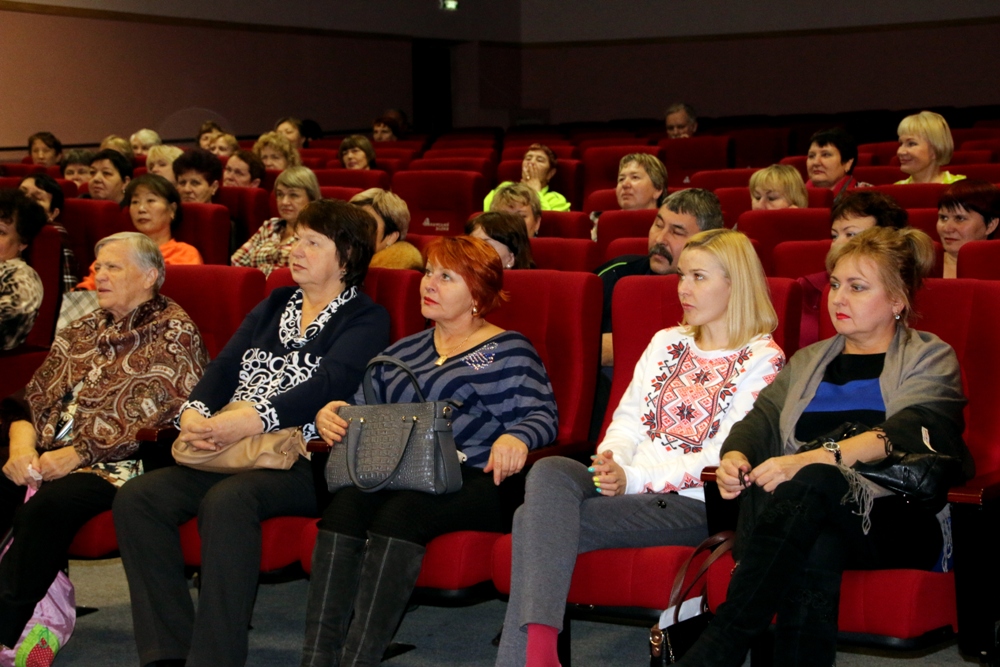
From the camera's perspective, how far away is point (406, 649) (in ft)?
10.1

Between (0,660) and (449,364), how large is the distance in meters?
1.37

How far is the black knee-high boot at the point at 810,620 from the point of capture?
214 cm

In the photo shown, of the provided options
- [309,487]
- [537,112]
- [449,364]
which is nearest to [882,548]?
[449,364]

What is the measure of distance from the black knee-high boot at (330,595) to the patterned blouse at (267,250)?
227 centimetres

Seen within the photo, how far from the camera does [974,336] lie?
2.62m

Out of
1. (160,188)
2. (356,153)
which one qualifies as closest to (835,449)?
(160,188)

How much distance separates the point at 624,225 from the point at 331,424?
1988 mm

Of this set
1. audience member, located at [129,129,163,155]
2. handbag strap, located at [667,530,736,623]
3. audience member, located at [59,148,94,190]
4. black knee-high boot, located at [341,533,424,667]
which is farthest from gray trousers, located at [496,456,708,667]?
audience member, located at [129,129,163,155]

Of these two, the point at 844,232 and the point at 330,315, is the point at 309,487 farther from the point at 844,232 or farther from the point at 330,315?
the point at 844,232

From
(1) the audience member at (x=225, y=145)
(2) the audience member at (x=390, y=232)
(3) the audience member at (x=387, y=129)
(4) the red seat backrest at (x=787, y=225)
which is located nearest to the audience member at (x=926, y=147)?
(4) the red seat backrest at (x=787, y=225)

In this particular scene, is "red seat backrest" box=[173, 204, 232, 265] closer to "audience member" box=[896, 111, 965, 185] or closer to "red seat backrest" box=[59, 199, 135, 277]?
"red seat backrest" box=[59, 199, 135, 277]

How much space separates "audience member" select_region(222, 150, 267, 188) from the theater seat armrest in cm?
468

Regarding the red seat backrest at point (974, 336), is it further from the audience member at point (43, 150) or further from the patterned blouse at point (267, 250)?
the audience member at point (43, 150)

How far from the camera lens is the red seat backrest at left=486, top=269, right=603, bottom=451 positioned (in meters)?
2.97
